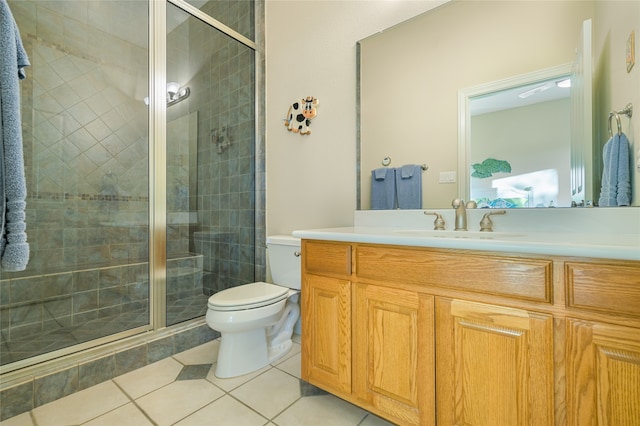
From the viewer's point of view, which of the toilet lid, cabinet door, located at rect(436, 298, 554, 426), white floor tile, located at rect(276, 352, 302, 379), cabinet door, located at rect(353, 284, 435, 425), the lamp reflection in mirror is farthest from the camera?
the lamp reflection in mirror

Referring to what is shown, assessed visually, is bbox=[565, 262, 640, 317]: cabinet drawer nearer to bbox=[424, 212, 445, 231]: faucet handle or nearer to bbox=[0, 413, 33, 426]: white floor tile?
bbox=[424, 212, 445, 231]: faucet handle

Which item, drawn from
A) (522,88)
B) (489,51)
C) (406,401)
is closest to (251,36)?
(489,51)

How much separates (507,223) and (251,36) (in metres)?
2.41

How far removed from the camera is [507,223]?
1.27m

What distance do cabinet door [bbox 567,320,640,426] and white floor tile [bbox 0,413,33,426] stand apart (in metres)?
1.98

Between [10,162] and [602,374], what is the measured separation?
157 centimetres

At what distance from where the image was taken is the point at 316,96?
199 centimetres

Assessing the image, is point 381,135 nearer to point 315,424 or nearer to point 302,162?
point 302,162

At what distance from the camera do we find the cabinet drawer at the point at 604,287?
0.66 meters

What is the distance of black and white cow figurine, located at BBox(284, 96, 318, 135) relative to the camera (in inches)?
78.7

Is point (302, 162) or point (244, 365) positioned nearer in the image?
point (244, 365)

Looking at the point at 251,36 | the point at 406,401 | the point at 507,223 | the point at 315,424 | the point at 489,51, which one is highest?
the point at 251,36

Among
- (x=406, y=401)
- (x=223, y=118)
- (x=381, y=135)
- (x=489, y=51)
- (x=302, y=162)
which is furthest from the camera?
(x=223, y=118)

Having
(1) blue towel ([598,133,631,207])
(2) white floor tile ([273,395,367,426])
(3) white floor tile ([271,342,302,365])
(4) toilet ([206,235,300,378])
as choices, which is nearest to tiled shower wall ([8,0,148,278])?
(4) toilet ([206,235,300,378])
